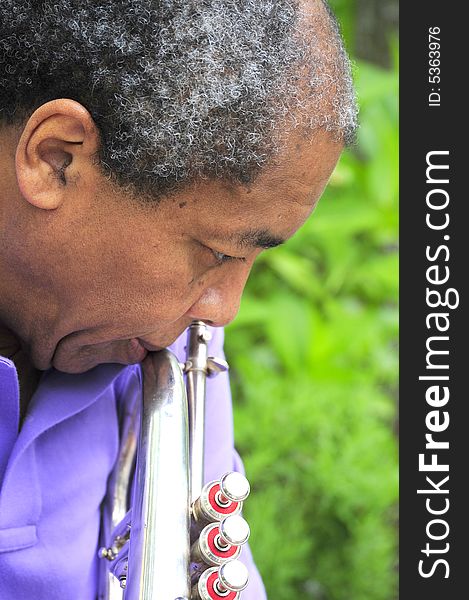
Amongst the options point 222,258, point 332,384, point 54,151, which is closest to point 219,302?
point 222,258

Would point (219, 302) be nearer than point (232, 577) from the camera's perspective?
No

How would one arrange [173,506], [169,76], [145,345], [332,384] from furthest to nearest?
[332,384] → [145,345] → [173,506] → [169,76]

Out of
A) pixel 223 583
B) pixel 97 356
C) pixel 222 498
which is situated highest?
pixel 97 356

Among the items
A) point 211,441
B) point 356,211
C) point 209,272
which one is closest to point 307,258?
point 356,211

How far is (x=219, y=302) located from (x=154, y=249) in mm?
143

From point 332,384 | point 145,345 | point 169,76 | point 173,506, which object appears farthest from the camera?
point 332,384

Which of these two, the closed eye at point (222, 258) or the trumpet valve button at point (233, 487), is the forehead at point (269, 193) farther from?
the trumpet valve button at point (233, 487)

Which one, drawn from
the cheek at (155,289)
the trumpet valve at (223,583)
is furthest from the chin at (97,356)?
the trumpet valve at (223,583)

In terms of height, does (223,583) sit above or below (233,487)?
below

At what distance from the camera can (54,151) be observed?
123 centimetres

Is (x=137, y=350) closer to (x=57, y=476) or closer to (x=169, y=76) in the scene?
(x=57, y=476)

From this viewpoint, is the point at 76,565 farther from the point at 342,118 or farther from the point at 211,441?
the point at 342,118

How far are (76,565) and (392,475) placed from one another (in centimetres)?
137

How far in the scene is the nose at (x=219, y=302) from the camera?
A: 53.6 inches
